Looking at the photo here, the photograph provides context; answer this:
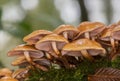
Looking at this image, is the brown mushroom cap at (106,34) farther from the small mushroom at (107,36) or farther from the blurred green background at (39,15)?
the blurred green background at (39,15)

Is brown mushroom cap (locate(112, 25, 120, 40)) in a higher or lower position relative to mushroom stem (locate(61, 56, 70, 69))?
higher

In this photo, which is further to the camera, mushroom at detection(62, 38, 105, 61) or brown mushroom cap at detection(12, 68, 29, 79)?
brown mushroom cap at detection(12, 68, 29, 79)

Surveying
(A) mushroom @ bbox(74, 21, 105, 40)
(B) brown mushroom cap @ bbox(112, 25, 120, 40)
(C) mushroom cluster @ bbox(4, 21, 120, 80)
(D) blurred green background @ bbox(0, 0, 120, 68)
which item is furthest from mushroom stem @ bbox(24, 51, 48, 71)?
(D) blurred green background @ bbox(0, 0, 120, 68)

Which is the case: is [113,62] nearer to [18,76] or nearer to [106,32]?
[106,32]

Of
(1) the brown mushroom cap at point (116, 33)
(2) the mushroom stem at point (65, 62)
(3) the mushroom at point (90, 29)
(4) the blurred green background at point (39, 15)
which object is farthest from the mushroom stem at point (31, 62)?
(4) the blurred green background at point (39, 15)

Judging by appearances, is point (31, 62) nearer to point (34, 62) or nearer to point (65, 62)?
point (34, 62)

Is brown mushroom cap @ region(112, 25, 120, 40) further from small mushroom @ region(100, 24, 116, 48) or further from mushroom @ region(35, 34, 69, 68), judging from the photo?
mushroom @ region(35, 34, 69, 68)

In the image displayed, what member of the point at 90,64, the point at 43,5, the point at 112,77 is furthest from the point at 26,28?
the point at 43,5
